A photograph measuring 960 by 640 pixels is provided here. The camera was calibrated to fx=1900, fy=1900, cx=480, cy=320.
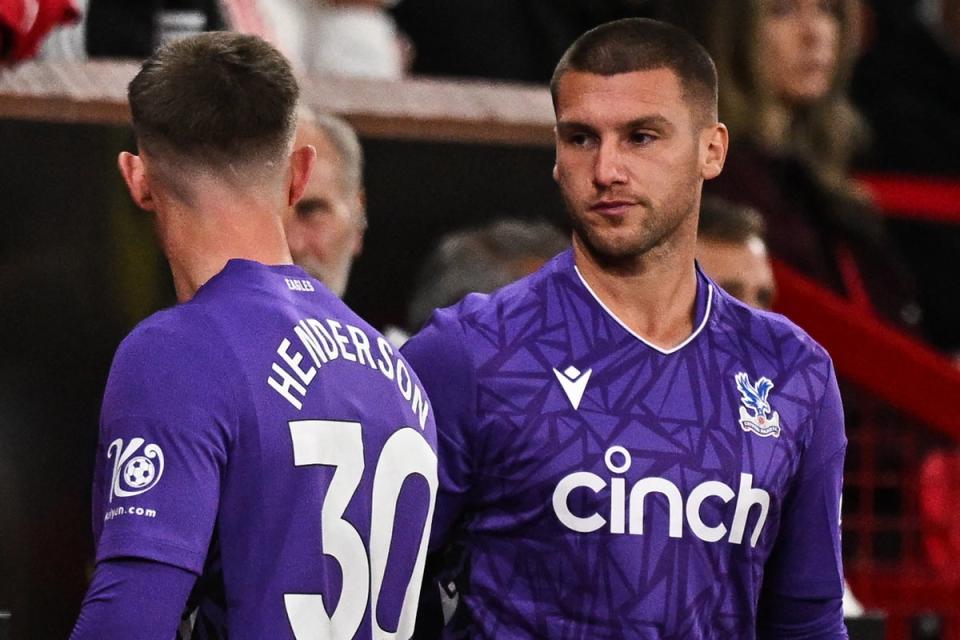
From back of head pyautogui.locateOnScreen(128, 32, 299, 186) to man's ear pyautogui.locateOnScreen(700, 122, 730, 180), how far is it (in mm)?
774

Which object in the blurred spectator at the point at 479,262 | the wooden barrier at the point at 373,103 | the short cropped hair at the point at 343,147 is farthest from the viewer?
the blurred spectator at the point at 479,262

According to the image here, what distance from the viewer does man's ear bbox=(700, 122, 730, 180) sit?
308cm

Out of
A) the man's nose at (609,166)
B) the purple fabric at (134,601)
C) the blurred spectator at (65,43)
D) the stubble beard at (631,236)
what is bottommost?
the purple fabric at (134,601)

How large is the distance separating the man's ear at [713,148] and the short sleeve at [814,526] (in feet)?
1.25

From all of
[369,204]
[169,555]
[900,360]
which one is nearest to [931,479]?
[900,360]

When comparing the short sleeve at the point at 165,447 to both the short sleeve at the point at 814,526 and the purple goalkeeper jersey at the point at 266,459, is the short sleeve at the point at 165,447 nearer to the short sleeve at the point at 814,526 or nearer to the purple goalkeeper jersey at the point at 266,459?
the purple goalkeeper jersey at the point at 266,459

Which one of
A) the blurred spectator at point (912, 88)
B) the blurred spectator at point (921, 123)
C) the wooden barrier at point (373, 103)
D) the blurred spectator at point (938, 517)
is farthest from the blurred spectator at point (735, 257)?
the blurred spectator at point (912, 88)

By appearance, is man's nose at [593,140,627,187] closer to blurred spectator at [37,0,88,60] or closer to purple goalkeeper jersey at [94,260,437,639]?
purple goalkeeper jersey at [94,260,437,639]

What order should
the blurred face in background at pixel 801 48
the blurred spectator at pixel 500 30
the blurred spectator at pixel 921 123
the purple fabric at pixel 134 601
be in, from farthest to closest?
1. the blurred spectator at pixel 921 123
2. the blurred spectator at pixel 500 30
3. the blurred face in background at pixel 801 48
4. the purple fabric at pixel 134 601

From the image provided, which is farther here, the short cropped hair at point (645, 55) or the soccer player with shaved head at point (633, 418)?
the short cropped hair at point (645, 55)

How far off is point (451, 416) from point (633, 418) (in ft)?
0.93

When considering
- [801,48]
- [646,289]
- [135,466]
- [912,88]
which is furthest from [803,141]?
[135,466]

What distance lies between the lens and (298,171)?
2.69 meters

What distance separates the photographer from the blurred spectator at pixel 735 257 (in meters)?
4.38
